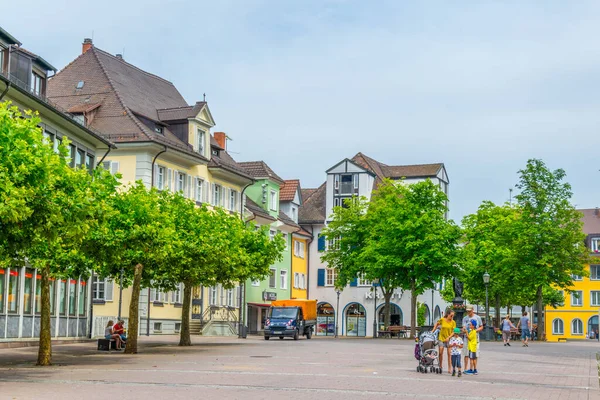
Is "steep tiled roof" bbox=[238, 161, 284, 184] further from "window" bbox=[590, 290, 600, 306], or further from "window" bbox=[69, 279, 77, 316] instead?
"window" bbox=[590, 290, 600, 306]

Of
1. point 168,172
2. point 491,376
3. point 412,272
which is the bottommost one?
point 491,376

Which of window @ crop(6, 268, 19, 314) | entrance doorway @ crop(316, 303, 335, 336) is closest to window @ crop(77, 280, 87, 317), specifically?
window @ crop(6, 268, 19, 314)

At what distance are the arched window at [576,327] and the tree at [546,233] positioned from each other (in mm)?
46810

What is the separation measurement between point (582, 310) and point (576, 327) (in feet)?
7.55

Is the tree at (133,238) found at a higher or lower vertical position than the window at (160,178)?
lower

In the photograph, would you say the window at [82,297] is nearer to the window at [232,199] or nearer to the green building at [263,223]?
the window at [232,199]

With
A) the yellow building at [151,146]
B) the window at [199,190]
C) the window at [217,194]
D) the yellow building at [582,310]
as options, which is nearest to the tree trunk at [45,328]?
the yellow building at [151,146]

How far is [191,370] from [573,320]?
90.8 meters

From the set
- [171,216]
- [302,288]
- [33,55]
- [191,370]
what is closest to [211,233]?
[171,216]

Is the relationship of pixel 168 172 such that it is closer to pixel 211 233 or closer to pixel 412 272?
pixel 412 272

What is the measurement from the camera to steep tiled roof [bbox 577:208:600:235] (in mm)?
107125

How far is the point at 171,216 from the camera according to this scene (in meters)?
32.3

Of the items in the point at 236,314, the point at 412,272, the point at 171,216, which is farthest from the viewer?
the point at 236,314

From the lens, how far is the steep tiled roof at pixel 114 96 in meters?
52.0
